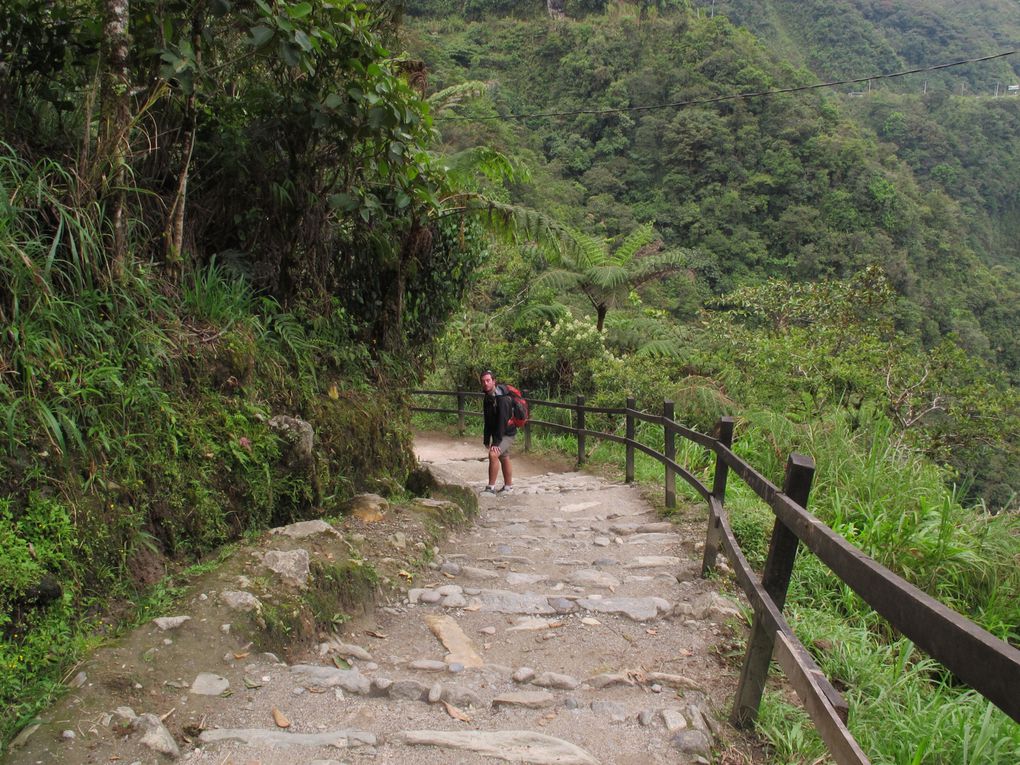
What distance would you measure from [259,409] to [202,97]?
7.02 feet

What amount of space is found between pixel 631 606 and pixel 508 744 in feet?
5.53

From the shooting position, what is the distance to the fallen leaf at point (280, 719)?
2.44 metres

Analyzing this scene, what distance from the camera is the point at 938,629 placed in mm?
1357

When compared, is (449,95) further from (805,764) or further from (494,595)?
(805,764)

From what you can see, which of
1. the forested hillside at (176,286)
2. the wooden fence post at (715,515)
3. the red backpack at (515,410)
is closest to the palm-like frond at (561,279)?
the red backpack at (515,410)

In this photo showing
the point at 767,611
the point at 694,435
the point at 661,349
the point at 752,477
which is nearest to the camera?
the point at 767,611

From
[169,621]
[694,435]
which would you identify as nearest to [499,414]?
[694,435]

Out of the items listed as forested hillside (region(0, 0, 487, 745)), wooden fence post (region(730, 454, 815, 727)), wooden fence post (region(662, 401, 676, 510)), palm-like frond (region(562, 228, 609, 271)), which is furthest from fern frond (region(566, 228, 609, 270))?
wooden fence post (region(730, 454, 815, 727))

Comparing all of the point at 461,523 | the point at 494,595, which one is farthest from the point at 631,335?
the point at 494,595

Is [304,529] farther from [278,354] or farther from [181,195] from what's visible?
[181,195]

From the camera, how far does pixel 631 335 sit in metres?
15.9

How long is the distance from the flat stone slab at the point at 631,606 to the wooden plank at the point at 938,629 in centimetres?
188

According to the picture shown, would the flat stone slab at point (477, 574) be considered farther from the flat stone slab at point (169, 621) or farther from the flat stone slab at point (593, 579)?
the flat stone slab at point (169, 621)

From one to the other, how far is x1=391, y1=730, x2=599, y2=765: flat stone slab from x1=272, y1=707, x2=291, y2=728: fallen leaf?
15.7 inches
